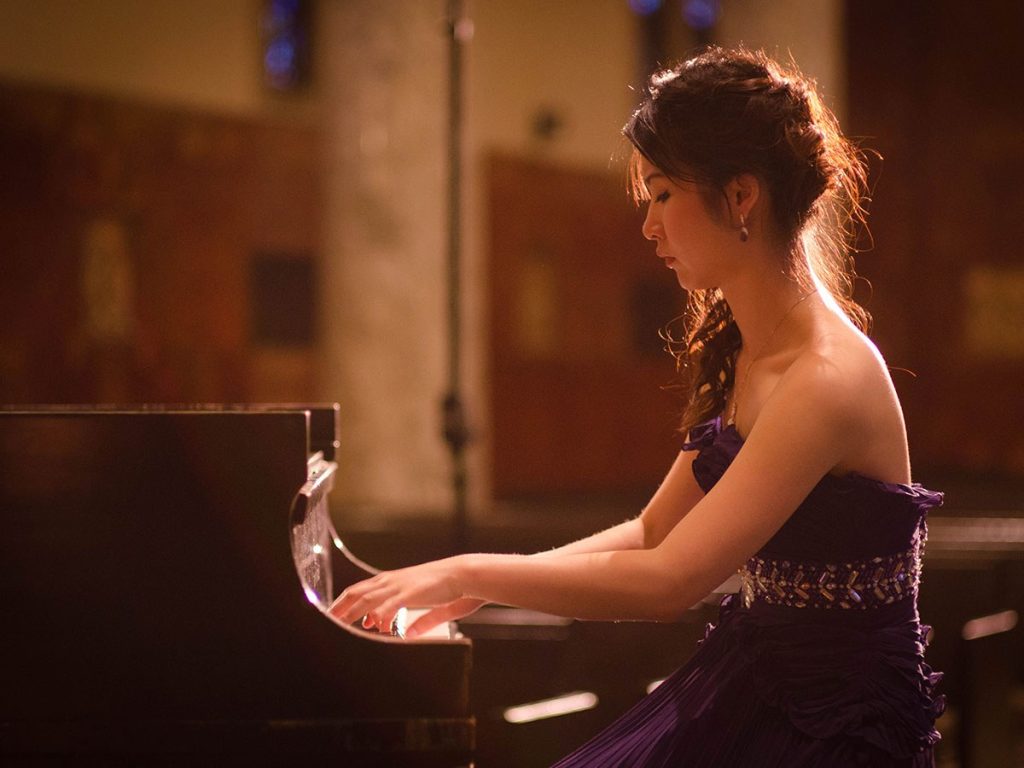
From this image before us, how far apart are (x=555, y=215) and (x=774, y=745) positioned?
9642 millimetres

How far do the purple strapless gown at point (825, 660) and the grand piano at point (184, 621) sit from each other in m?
0.33

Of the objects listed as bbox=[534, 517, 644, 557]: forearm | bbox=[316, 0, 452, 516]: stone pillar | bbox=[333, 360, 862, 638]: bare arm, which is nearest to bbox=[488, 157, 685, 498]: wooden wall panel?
bbox=[316, 0, 452, 516]: stone pillar

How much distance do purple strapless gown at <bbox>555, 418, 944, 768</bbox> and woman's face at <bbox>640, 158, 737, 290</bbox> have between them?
0.76 ft

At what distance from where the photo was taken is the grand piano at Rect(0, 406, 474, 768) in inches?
62.5

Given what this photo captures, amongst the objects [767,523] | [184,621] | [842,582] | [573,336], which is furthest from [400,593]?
[573,336]

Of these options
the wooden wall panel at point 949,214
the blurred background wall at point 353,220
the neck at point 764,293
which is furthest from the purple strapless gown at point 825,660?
the wooden wall panel at point 949,214

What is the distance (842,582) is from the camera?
163 cm

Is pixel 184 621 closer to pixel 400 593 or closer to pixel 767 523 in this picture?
pixel 400 593

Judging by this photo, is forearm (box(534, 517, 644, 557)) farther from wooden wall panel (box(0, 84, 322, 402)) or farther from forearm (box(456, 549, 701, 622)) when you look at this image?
wooden wall panel (box(0, 84, 322, 402))

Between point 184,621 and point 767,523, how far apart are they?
0.77 m

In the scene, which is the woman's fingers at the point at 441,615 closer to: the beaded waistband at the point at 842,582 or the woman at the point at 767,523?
the woman at the point at 767,523

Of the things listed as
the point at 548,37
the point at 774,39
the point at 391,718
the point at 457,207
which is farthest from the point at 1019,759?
the point at 548,37

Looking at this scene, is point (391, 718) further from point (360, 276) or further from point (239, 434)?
point (360, 276)

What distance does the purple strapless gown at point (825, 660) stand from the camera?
1.59m
